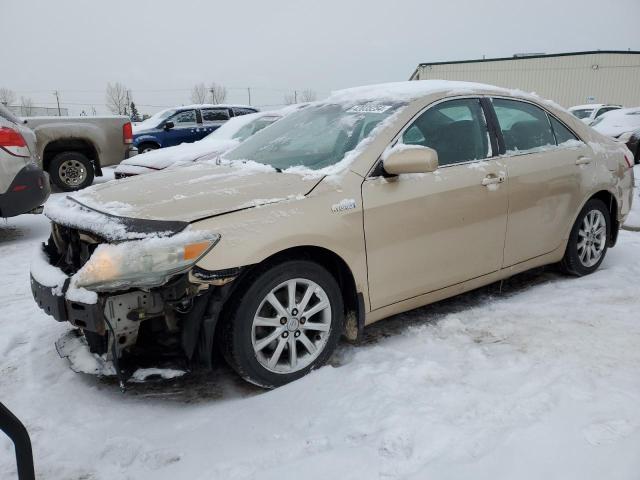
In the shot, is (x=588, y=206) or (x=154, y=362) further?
(x=588, y=206)

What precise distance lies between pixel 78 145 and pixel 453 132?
26.5 feet

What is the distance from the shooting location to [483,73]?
36.0 m

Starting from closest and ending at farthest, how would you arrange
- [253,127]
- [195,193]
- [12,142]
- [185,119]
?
1. [195,193]
2. [12,142]
3. [253,127]
4. [185,119]

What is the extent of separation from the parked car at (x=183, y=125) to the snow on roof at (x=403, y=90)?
10.6 meters

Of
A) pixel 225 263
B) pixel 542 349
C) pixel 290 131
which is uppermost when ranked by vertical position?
pixel 290 131

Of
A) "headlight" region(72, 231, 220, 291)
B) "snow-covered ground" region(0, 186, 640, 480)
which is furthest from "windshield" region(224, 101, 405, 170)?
"snow-covered ground" region(0, 186, 640, 480)

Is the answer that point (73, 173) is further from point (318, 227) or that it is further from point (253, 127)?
point (318, 227)

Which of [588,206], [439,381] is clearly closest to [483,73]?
[588,206]

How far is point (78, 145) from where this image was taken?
953 cm

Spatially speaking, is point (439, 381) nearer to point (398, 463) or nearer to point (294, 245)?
point (398, 463)

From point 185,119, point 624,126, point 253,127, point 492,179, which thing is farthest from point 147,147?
point 624,126

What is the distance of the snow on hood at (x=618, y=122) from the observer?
13.0 m

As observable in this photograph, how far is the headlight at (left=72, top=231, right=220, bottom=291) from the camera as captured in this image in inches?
90.9

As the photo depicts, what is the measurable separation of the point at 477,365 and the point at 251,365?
125 cm
